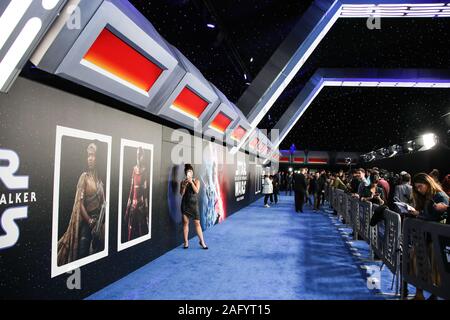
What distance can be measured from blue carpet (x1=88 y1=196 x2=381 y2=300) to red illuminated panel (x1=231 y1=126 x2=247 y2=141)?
4.05 meters

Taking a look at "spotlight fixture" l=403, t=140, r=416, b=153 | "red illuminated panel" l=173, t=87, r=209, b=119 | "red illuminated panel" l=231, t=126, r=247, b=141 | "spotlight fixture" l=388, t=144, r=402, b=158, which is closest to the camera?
"red illuminated panel" l=173, t=87, r=209, b=119

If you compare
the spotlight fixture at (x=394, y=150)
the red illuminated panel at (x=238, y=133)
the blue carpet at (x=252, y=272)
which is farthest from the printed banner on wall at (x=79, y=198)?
the spotlight fixture at (x=394, y=150)

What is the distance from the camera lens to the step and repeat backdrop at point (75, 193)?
3.26 metres

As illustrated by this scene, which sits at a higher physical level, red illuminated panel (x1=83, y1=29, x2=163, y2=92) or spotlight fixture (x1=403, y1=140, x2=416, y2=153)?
spotlight fixture (x1=403, y1=140, x2=416, y2=153)

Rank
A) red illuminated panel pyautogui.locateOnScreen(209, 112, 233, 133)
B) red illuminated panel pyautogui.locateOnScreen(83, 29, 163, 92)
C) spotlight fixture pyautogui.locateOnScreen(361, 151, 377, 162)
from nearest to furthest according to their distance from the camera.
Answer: red illuminated panel pyautogui.locateOnScreen(83, 29, 163, 92), red illuminated panel pyautogui.locateOnScreen(209, 112, 233, 133), spotlight fixture pyautogui.locateOnScreen(361, 151, 377, 162)

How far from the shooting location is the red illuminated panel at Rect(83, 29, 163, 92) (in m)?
3.83

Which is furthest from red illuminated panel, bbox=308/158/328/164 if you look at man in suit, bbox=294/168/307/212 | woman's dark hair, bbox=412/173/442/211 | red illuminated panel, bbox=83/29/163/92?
red illuminated panel, bbox=83/29/163/92

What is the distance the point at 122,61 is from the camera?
438 cm

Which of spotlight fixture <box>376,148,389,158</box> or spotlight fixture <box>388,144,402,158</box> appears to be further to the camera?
spotlight fixture <box>376,148,389,158</box>

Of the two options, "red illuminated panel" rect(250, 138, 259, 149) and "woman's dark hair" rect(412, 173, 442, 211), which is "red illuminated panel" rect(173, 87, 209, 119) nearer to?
"woman's dark hair" rect(412, 173, 442, 211)

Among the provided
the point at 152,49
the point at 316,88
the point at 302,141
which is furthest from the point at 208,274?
the point at 302,141

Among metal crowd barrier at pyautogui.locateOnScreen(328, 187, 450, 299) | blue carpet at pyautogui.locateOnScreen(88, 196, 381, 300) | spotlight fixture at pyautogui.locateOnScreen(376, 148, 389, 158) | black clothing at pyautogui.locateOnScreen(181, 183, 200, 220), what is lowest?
blue carpet at pyautogui.locateOnScreen(88, 196, 381, 300)

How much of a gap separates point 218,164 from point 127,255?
21.2ft
